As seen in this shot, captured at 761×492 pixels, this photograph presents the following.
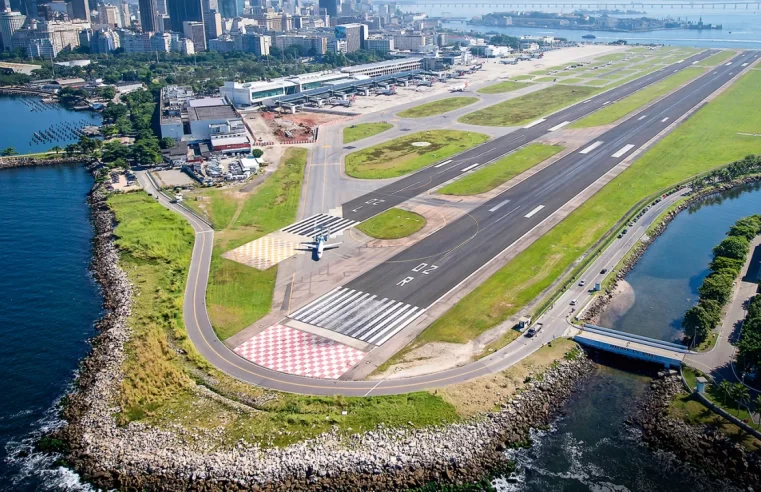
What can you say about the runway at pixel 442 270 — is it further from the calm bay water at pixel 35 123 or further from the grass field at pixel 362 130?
the calm bay water at pixel 35 123

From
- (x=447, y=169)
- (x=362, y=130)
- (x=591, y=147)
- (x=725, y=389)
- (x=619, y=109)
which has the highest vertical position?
(x=619, y=109)

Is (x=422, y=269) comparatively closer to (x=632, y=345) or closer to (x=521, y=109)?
(x=632, y=345)

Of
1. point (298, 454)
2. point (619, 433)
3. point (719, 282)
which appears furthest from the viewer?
point (719, 282)

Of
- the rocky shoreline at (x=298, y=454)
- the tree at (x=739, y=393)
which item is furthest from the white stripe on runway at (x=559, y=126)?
the rocky shoreline at (x=298, y=454)

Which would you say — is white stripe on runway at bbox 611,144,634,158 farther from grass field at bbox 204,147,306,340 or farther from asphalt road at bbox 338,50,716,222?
grass field at bbox 204,147,306,340

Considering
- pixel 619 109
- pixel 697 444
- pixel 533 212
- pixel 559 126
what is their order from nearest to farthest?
pixel 697 444, pixel 533 212, pixel 559 126, pixel 619 109

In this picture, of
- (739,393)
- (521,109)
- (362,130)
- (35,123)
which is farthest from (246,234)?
(35,123)
